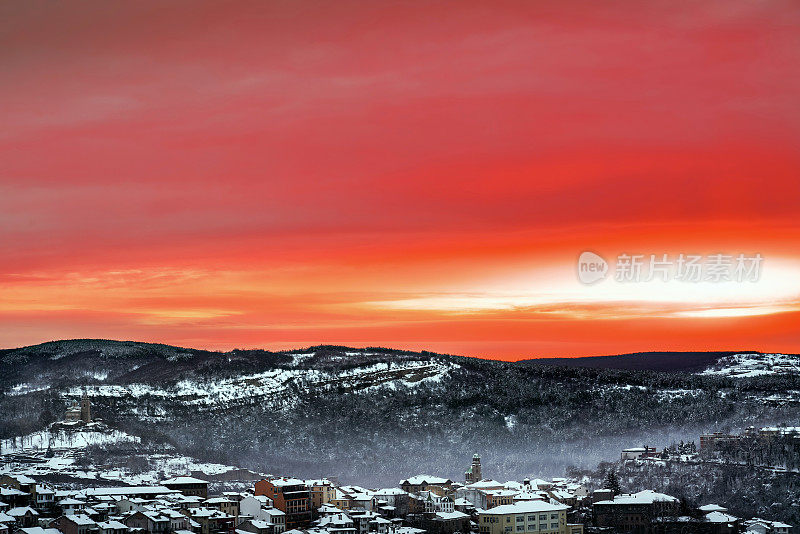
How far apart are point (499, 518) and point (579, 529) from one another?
5952 millimetres

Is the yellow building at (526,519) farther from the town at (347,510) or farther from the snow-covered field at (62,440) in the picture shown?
the snow-covered field at (62,440)

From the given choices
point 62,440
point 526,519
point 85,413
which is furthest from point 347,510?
point 85,413

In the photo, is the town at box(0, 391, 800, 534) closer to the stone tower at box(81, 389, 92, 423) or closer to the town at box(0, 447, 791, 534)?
the town at box(0, 447, 791, 534)

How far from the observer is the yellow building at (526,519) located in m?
87.1

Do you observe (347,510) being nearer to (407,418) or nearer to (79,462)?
(79,462)

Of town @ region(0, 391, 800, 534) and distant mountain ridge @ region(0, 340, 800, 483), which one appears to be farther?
distant mountain ridge @ region(0, 340, 800, 483)

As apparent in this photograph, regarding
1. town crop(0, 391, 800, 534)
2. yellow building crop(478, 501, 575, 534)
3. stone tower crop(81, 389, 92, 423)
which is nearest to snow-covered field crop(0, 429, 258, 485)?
town crop(0, 391, 800, 534)

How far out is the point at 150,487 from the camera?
301 feet

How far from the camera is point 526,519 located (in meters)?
88.0

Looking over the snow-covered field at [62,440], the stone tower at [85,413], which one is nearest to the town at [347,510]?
the snow-covered field at [62,440]

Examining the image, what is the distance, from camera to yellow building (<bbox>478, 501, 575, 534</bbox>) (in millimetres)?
Answer: 87125

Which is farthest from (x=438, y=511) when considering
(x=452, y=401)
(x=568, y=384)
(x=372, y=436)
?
(x=568, y=384)

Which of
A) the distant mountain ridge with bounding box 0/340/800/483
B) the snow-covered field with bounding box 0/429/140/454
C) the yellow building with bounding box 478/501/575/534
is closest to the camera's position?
the yellow building with bounding box 478/501/575/534

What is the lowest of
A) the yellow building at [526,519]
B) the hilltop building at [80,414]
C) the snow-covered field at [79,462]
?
the yellow building at [526,519]
